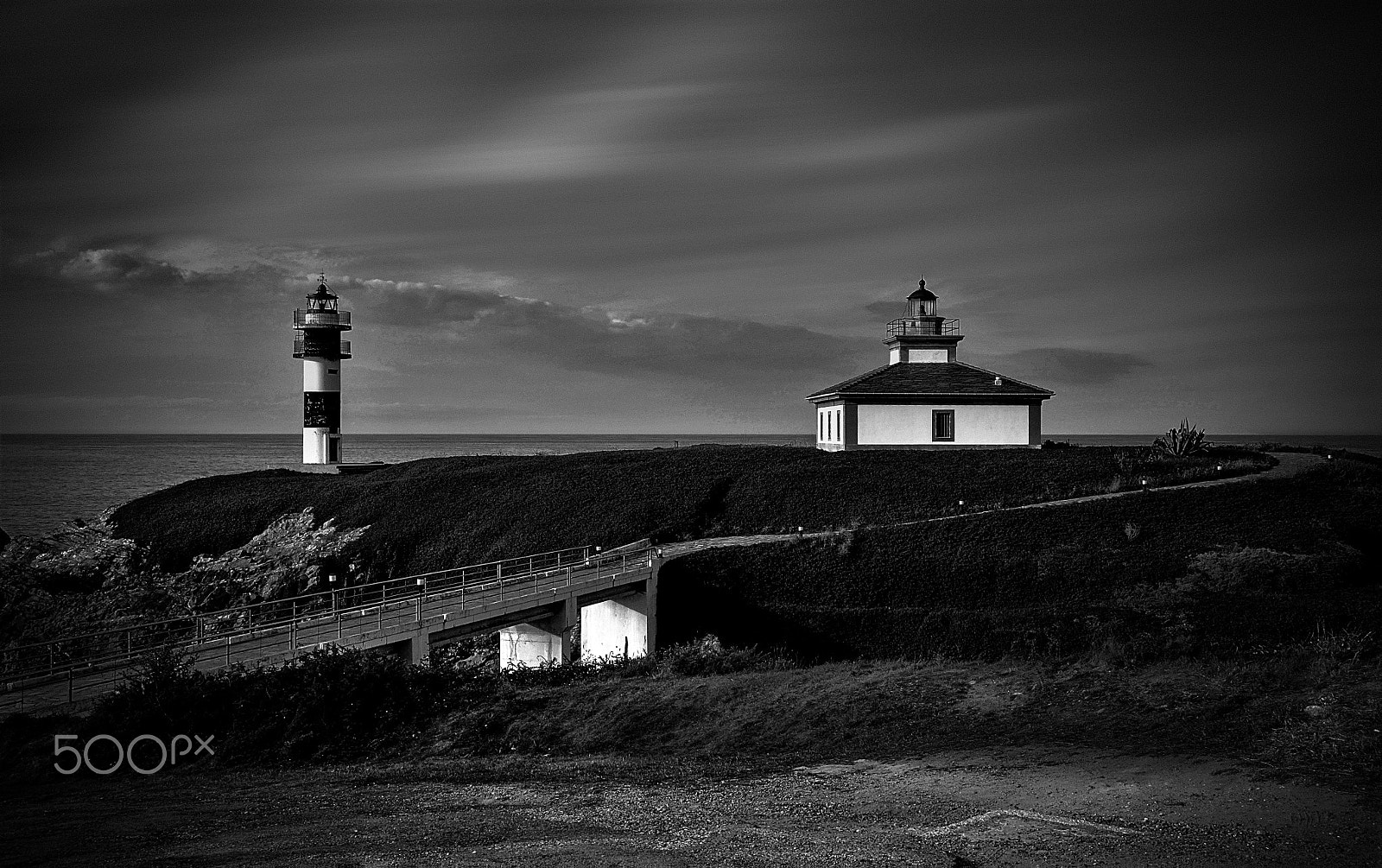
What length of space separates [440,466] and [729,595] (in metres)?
29.6

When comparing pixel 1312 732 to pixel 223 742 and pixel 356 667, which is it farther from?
pixel 223 742

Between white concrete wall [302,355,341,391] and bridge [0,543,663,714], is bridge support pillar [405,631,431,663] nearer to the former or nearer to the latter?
bridge [0,543,663,714]

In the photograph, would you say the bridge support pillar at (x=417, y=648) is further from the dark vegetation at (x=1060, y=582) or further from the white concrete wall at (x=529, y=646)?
the dark vegetation at (x=1060, y=582)

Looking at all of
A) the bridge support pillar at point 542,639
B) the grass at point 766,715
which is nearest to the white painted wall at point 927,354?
the bridge support pillar at point 542,639

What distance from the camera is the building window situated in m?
43.4

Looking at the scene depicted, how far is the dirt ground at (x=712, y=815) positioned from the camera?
30.5 ft

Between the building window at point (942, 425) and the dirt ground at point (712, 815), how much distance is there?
3147 centimetres

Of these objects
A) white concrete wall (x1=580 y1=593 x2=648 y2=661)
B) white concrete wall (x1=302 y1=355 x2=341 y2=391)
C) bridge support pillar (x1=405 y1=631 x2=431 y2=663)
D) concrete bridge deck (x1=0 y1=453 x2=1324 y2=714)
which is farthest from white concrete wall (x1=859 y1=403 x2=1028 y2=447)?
white concrete wall (x1=302 y1=355 x2=341 y2=391)

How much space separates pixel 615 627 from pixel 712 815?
16195 millimetres

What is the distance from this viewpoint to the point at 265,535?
4100 centimetres

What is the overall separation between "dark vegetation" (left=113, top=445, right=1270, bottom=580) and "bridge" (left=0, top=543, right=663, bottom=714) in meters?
5.66

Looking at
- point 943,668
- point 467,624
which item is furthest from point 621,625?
point 943,668

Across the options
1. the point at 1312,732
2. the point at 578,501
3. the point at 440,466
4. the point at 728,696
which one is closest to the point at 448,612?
the point at 728,696

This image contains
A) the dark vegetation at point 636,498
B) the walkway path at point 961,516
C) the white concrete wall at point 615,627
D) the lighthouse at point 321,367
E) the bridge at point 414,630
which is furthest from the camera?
the lighthouse at point 321,367
